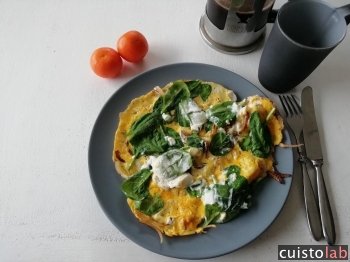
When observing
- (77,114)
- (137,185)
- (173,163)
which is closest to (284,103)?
(173,163)

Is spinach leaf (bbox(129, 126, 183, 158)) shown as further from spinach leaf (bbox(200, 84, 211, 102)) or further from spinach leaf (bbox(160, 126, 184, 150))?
spinach leaf (bbox(200, 84, 211, 102))

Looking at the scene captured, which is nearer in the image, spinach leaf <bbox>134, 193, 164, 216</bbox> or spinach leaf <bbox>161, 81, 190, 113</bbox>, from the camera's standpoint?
spinach leaf <bbox>134, 193, 164, 216</bbox>

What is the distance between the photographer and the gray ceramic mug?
2.97ft

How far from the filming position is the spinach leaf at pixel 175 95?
0.97 metres

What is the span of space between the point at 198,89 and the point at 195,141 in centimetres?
17

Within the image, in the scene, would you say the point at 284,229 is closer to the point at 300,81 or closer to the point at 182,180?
the point at 182,180

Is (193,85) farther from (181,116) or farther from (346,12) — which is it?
(346,12)

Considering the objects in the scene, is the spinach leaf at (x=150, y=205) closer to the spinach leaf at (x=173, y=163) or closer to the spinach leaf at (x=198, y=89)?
the spinach leaf at (x=173, y=163)

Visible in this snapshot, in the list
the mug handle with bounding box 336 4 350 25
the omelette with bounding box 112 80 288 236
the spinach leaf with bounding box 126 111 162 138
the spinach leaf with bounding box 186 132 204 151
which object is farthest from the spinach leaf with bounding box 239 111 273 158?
the mug handle with bounding box 336 4 350 25

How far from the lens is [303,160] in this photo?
0.94m

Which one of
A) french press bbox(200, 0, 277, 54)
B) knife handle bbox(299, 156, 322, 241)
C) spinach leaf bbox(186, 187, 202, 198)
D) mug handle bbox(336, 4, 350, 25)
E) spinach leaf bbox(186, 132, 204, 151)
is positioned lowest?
knife handle bbox(299, 156, 322, 241)

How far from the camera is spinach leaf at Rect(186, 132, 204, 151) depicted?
0.90m

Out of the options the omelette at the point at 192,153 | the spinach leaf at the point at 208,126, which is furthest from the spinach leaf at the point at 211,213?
the spinach leaf at the point at 208,126

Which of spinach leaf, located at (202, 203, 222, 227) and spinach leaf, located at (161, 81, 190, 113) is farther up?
spinach leaf, located at (161, 81, 190, 113)
